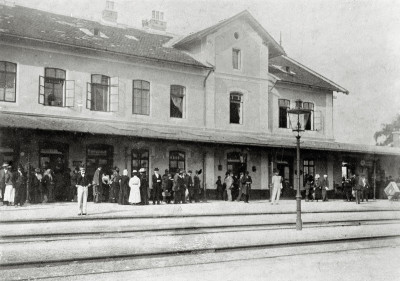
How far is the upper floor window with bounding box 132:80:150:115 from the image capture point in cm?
2281

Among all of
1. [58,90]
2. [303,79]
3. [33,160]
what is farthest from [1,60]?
[303,79]

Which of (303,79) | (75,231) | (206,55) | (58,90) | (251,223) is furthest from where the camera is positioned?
(303,79)

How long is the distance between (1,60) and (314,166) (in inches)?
700

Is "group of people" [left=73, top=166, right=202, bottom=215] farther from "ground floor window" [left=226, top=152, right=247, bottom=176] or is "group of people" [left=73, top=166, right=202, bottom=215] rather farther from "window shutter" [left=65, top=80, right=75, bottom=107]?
"ground floor window" [left=226, top=152, right=247, bottom=176]

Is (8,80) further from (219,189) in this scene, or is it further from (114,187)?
(219,189)

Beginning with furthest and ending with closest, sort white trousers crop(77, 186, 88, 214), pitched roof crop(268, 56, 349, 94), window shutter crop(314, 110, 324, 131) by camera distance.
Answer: window shutter crop(314, 110, 324, 131), pitched roof crop(268, 56, 349, 94), white trousers crop(77, 186, 88, 214)

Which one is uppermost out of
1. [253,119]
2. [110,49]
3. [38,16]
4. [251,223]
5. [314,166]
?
[38,16]

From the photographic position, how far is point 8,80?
19.5m

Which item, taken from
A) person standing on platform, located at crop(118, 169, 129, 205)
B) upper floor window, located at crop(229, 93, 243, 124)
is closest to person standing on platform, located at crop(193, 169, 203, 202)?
person standing on platform, located at crop(118, 169, 129, 205)

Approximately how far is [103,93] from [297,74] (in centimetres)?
1275

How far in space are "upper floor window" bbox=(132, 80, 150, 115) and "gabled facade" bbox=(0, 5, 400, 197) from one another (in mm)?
47

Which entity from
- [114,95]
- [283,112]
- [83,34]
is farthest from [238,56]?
[83,34]

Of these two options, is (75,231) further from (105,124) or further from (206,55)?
(206,55)

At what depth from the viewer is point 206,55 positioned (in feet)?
82.1
